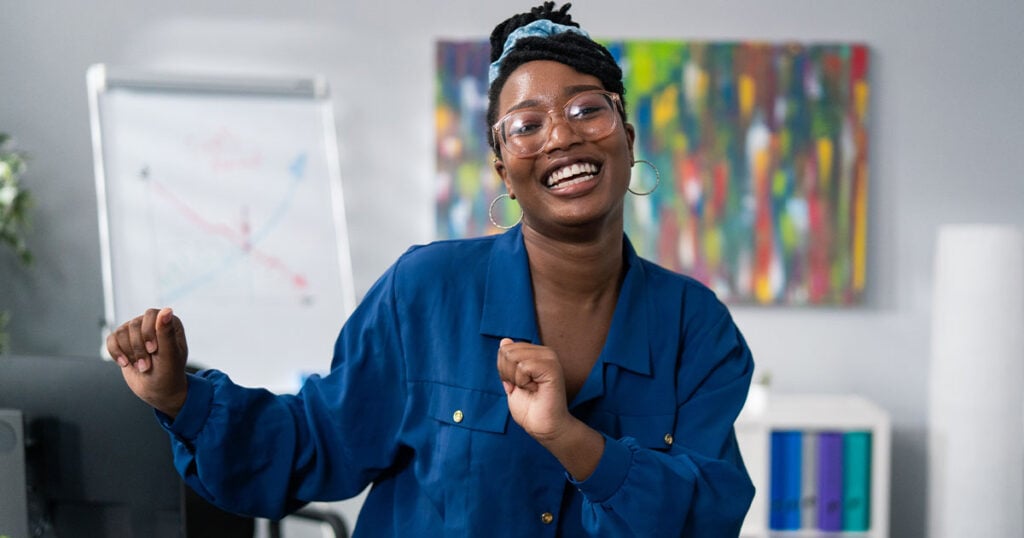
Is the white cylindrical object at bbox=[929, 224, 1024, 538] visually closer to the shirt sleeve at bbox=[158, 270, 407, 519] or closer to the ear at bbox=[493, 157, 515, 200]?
the ear at bbox=[493, 157, 515, 200]

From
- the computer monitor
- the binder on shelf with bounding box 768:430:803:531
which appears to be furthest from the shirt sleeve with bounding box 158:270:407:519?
the binder on shelf with bounding box 768:430:803:531

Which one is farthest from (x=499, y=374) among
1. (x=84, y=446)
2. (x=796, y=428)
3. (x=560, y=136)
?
(x=796, y=428)

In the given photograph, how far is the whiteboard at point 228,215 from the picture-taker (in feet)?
9.95

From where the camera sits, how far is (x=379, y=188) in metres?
3.38

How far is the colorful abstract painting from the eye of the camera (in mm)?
3348

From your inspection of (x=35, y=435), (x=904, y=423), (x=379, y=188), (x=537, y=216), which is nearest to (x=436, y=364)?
(x=537, y=216)

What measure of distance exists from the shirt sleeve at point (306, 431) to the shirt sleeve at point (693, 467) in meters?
0.34

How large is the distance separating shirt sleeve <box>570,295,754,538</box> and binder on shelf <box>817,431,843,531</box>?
5.93 ft

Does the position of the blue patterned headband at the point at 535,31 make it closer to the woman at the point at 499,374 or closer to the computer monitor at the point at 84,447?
the woman at the point at 499,374

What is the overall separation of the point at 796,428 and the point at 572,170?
6.50ft

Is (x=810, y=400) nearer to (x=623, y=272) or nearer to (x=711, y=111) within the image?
(x=711, y=111)

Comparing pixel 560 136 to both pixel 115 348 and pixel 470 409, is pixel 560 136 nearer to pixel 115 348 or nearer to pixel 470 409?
pixel 470 409

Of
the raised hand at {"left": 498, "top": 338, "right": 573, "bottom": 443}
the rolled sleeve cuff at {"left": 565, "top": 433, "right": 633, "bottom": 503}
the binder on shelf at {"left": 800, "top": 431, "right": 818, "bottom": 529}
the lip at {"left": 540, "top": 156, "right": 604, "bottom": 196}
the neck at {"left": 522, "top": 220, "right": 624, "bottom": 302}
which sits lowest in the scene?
the binder on shelf at {"left": 800, "top": 431, "right": 818, "bottom": 529}

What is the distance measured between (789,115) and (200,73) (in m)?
1.88
